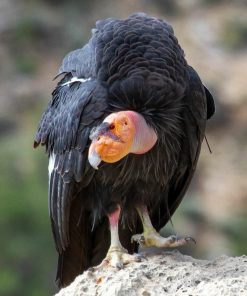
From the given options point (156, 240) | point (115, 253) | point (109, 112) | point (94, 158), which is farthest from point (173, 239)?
point (109, 112)

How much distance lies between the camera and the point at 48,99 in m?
22.5

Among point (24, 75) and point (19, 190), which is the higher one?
point (24, 75)

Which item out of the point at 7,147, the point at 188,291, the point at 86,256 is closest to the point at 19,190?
the point at 7,147

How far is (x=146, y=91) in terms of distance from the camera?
632cm

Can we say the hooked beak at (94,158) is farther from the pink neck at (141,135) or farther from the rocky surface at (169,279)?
the rocky surface at (169,279)

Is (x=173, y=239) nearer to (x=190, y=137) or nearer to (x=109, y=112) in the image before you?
(x=190, y=137)

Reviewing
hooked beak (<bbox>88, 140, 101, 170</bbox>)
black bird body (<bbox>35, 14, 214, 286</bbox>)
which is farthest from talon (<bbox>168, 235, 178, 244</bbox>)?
hooked beak (<bbox>88, 140, 101, 170</bbox>)

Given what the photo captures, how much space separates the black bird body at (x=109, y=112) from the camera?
633 centimetres

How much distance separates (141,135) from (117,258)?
30.6 inches

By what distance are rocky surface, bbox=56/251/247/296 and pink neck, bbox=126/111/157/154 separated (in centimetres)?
67

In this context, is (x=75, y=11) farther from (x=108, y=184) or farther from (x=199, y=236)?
(x=108, y=184)

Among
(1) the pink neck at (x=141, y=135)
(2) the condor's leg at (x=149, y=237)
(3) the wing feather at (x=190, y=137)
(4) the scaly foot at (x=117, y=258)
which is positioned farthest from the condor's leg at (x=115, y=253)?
(1) the pink neck at (x=141, y=135)

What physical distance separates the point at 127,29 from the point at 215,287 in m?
1.91

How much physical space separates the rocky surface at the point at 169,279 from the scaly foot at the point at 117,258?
0.22 ft
